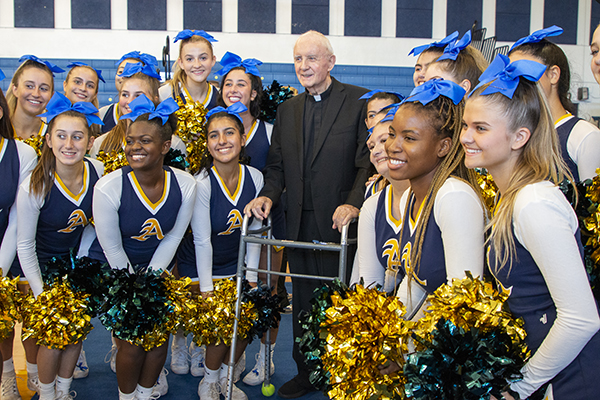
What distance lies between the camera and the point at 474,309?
1288mm

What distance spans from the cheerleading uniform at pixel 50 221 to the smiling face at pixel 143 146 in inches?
13.1

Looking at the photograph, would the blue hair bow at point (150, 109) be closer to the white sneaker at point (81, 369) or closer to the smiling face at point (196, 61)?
the smiling face at point (196, 61)

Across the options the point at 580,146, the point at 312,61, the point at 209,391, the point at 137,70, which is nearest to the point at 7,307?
the point at 209,391

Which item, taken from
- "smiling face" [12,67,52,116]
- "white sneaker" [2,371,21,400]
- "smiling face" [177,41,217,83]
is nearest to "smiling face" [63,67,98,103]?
"smiling face" [12,67,52,116]

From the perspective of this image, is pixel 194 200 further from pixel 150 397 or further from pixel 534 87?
pixel 534 87

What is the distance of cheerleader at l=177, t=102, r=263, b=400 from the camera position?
2648 mm

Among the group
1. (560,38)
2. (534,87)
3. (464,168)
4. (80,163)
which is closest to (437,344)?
(464,168)

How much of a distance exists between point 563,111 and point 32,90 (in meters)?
2.79

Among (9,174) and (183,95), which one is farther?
(183,95)

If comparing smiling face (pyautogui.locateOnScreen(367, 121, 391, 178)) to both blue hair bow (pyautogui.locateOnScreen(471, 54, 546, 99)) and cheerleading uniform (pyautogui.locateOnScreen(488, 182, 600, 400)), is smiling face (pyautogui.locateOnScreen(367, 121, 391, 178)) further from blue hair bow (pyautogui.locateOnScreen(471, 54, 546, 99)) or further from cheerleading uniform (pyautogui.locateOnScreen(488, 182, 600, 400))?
cheerleading uniform (pyautogui.locateOnScreen(488, 182, 600, 400))

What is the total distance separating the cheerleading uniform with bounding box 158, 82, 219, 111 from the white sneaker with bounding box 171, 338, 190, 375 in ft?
4.83

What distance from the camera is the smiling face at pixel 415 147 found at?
5.00 feet

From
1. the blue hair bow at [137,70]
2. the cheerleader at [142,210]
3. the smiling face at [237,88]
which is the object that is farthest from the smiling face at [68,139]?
the smiling face at [237,88]

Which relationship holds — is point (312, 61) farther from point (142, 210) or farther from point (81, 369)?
point (81, 369)
